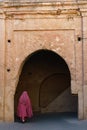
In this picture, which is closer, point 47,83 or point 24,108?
point 24,108

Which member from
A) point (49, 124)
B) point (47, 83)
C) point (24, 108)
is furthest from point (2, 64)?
point (47, 83)

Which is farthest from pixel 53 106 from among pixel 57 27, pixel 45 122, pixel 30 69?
pixel 57 27

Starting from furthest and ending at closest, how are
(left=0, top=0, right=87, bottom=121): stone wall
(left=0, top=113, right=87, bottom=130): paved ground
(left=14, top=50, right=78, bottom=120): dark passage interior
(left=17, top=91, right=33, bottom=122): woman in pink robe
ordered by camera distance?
(left=14, top=50, right=78, bottom=120): dark passage interior, (left=17, top=91, right=33, bottom=122): woman in pink robe, (left=0, top=0, right=87, bottom=121): stone wall, (left=0, top=113, right=87, bottom=130): paved ground

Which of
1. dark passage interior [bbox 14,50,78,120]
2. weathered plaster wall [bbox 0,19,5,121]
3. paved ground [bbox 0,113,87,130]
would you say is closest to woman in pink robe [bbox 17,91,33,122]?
paved ground [bbox 0,113,87,130]

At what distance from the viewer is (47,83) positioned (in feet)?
58.0

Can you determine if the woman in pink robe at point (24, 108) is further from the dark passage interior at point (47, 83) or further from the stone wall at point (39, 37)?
the dark passage interior at point (47, 83)

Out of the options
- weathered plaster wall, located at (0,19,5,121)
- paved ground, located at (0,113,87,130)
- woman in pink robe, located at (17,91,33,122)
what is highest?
weathered plaster wall, located at (0,19,5,121)

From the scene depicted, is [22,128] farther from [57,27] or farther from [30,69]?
[30,69]

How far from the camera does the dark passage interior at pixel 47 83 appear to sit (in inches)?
681

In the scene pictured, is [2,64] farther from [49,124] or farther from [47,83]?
[47,83]

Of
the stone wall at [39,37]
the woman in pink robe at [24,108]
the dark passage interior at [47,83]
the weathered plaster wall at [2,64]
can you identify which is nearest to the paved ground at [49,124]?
the woman in pink robe at [24,108]

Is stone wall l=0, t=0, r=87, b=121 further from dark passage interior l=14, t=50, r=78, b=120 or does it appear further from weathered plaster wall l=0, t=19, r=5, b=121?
dark passage interior l=14, t=50, r=78, b=120

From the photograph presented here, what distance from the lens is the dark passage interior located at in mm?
17297

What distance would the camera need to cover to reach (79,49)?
546 inches
